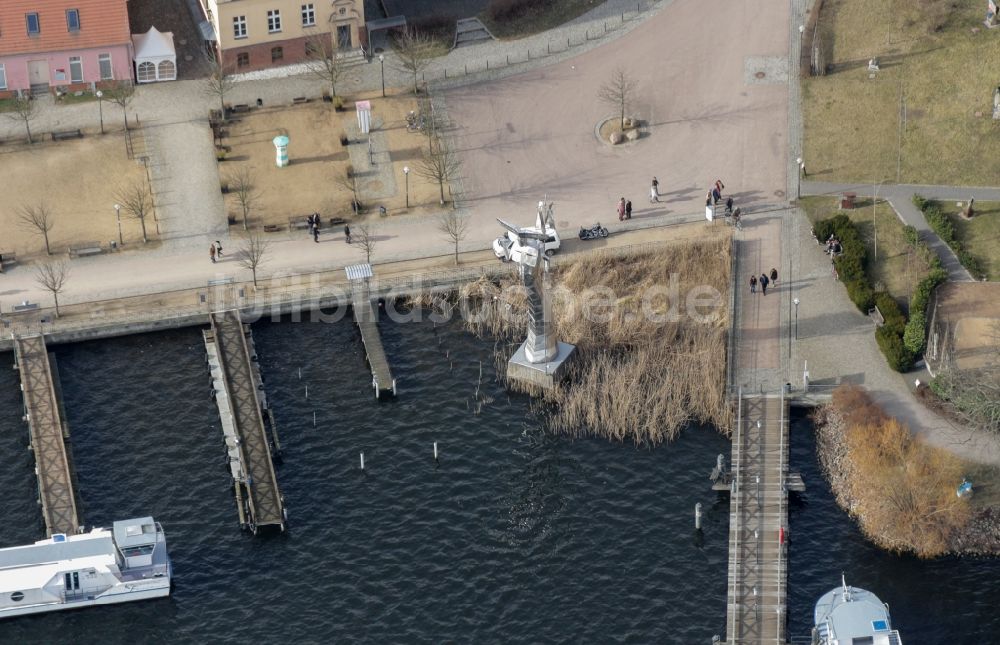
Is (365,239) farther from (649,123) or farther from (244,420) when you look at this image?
(649,123)

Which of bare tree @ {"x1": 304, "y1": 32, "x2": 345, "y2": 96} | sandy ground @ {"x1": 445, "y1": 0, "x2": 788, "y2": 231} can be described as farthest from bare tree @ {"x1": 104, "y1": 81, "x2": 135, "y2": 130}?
sandy ground @ {"x1": 445, "y1": 0, "x2": 788, "y2": 231}

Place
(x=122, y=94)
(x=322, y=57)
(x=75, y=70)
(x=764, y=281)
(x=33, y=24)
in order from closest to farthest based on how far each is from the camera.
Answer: (x=764, y=281) < (x=122, y=94) < (x=33, y=24) < (x=75, y=70) < (x=322, y=57)

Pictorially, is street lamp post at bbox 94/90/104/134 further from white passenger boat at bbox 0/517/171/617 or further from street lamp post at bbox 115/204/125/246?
white passenger boat at bbox 0/517/171/617

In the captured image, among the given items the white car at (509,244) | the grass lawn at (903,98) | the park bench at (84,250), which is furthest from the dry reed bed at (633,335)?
the park bench at (84,250)

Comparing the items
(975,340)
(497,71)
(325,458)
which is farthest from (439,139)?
(975,340)

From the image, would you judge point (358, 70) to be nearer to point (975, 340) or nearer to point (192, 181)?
point (192, 181)

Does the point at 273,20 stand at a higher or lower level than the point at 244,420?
higher

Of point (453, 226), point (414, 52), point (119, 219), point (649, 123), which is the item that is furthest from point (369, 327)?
point (649, 123)
